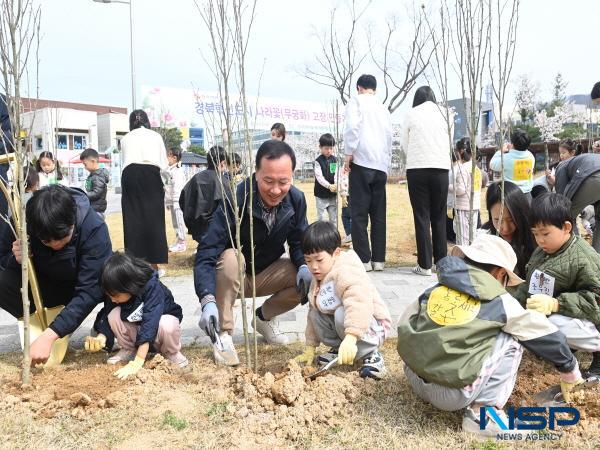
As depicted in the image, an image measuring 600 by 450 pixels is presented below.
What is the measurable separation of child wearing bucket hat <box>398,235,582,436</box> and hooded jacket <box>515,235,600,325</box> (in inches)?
15.6

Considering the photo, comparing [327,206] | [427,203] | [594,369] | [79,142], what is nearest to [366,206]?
[427,203]

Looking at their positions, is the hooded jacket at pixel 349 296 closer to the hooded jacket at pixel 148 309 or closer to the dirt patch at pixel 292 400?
the dirt patch at pixel 292 400

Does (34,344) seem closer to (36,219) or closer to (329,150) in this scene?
(36,219)

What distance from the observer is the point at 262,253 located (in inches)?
125

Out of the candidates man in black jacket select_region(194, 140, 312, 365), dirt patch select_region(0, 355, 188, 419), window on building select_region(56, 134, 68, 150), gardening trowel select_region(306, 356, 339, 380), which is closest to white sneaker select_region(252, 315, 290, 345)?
man in black jacket select_region(194, 140, 312, 365)

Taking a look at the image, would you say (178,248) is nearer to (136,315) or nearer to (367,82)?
(367,82)

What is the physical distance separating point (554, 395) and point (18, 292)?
2.95m

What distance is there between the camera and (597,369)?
2453mm

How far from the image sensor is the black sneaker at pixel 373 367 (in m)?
2.50

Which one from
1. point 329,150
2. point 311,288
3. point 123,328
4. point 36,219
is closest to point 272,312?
point 311,288

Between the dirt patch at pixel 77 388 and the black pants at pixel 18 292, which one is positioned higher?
the black pants at pixel 18 292

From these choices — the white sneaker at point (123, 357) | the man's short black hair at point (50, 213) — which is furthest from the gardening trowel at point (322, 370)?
the man's short black hair at point (50, 213)

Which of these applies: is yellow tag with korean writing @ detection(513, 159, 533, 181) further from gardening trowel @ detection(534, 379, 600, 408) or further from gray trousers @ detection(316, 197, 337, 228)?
gardening trowel @ detection(534, 379, 600, 408)

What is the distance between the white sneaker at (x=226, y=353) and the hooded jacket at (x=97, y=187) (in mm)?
3683
